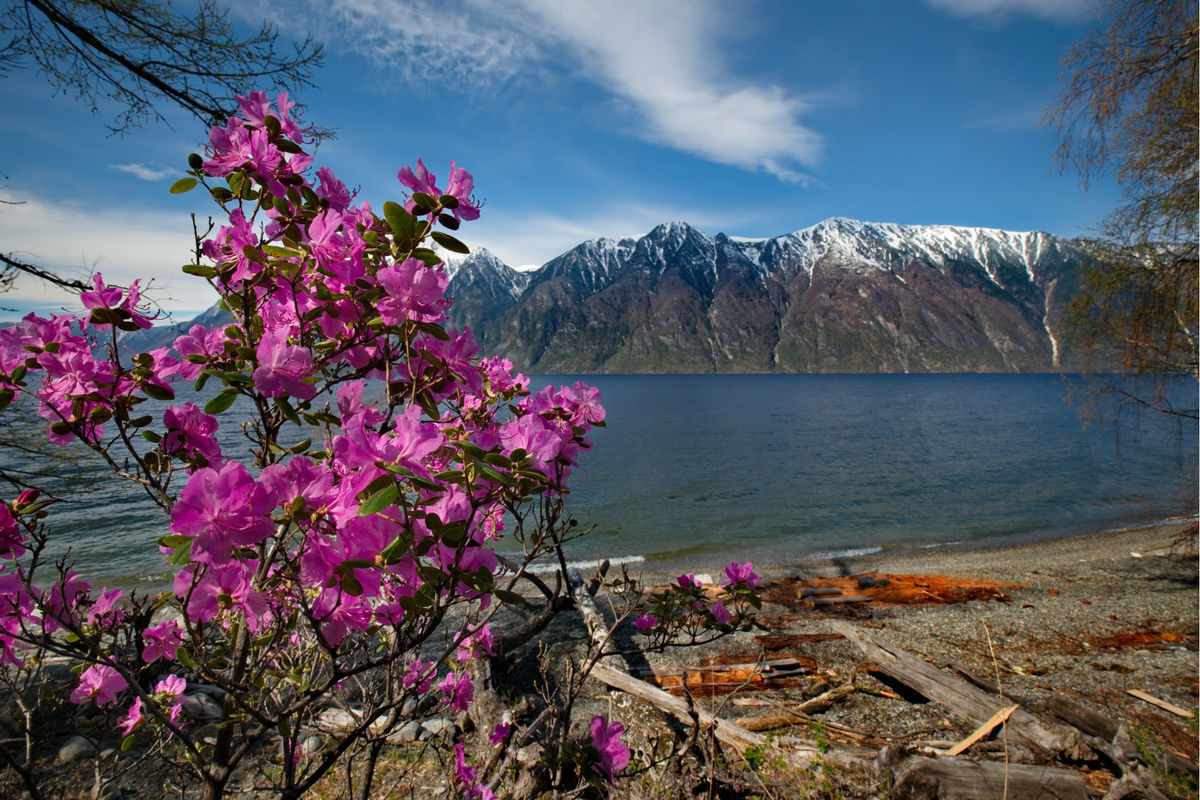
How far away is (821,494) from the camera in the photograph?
22641mm

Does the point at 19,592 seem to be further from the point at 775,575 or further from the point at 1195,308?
the point at 775,575

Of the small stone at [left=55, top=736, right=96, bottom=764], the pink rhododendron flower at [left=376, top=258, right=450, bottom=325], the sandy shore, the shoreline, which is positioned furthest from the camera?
the shoreline

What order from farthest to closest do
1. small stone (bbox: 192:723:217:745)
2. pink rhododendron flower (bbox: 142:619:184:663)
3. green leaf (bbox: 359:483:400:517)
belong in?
small stone (bbox: 192:723:217:745) → pink rhododendron flower (bbox: 142:619:184:663) → green leaf (bbox: 359:483:400:517)

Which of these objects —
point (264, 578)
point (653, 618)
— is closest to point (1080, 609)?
point (653, 618)

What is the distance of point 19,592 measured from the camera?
1686mm

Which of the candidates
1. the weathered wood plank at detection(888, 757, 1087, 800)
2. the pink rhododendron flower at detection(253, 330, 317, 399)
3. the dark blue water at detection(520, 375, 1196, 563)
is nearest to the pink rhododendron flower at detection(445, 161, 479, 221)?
the pink rhododendron flower at detection(253, 330, 317, 399)

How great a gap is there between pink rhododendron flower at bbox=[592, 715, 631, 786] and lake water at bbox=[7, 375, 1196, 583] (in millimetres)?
3019

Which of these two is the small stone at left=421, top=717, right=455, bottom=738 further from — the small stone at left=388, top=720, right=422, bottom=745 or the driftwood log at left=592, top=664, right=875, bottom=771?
the driftwood log at left=592, top=664, right=875, bottom=771

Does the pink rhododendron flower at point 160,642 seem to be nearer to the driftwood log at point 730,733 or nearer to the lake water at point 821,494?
the driftwood log at point 730,733

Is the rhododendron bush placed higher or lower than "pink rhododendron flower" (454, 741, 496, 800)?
higher

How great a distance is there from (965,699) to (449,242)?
5651mm

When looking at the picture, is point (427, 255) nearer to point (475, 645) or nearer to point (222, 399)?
point (222, 399)

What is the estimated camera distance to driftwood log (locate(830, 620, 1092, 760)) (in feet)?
12.1

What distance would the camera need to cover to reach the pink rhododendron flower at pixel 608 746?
2.18 meters
